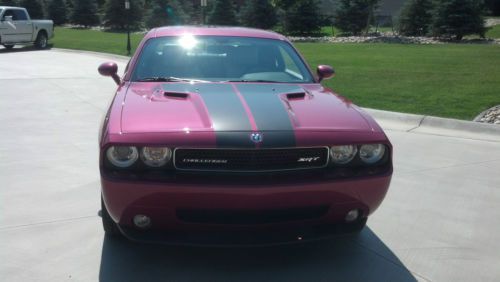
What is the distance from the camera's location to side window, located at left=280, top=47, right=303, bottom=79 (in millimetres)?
4805

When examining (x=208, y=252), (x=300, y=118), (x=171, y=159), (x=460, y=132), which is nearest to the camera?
(x=171, y=159)

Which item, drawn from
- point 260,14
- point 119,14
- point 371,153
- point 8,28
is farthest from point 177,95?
point 119,14

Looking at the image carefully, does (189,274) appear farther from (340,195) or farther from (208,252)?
(340,195)

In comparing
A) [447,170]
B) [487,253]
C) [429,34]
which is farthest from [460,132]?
[429,34]

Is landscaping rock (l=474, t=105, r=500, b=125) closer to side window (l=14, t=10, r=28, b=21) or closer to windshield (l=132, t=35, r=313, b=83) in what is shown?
windshield (l=132, t=35, r=313, b=83)

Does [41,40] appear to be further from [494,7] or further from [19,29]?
[494,7]

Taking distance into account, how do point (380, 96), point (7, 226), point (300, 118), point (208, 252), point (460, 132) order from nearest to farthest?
point (300, 118)
point (208, 252)
point (7, 226)
point (460, 132)
point (380, 96)

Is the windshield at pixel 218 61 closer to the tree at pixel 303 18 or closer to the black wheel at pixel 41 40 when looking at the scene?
the black wheel at pixel 41 40

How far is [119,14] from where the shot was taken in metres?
39.4

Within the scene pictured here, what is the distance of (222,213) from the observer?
3107 millimetres

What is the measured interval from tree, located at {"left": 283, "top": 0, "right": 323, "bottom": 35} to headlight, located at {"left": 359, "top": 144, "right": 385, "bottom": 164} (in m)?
30.1

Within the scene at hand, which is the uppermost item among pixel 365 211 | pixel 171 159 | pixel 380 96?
pixel 171 159

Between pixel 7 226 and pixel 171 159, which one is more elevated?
pixel 171 159

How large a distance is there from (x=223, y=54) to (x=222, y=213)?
6.50ft
